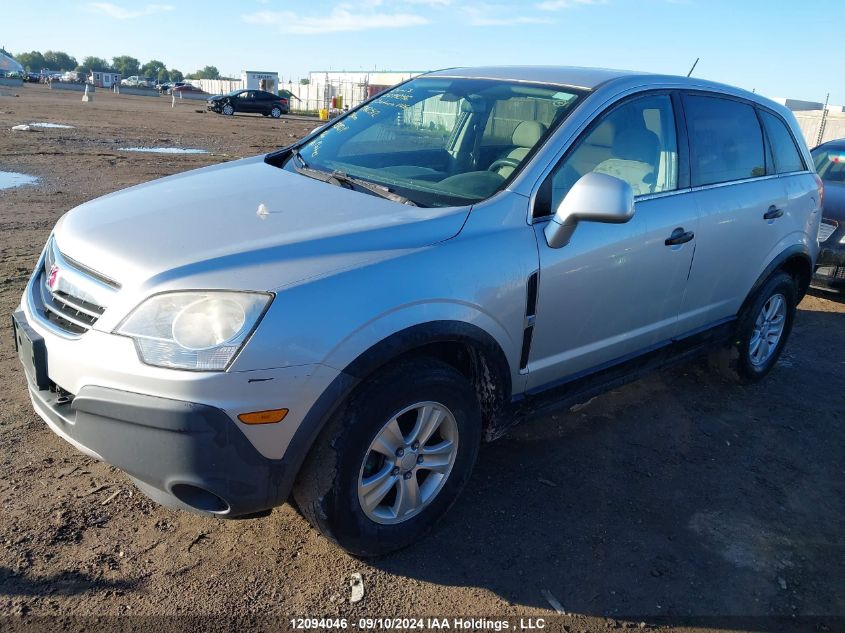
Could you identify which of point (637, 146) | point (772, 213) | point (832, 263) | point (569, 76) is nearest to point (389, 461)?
point (637, 146)

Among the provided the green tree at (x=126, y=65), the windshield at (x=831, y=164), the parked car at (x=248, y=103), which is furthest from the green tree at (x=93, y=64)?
the windshield at (x=831, y=164)

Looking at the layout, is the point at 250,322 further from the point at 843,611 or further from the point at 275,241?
the point at 843,611

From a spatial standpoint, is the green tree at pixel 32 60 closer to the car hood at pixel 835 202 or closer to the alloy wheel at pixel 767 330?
the car hood at pixel 835 202

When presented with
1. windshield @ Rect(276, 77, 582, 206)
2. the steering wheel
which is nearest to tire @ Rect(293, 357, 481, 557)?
windshield @ Rect(276, 77, 582, 206)

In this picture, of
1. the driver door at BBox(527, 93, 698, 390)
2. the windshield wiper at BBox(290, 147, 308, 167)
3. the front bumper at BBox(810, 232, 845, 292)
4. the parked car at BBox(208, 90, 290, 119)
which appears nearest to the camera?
the driver door at BBox(527, 93, 698, 390)

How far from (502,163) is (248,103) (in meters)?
35.9

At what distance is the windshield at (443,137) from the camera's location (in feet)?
10.4

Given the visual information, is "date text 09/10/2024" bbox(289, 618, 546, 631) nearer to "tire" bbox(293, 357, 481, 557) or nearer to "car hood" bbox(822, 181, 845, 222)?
"tire" bbox(293, 357, 481, 557)

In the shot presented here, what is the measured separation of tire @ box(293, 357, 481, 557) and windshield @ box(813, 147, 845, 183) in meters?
7.24

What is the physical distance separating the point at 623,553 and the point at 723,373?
2400 mm

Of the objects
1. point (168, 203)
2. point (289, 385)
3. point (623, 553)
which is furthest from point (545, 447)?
point (168, 203)

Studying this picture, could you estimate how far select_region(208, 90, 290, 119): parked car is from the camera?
3544 cm

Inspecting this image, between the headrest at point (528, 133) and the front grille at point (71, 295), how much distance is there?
1.91 meters

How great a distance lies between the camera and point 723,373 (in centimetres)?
493
